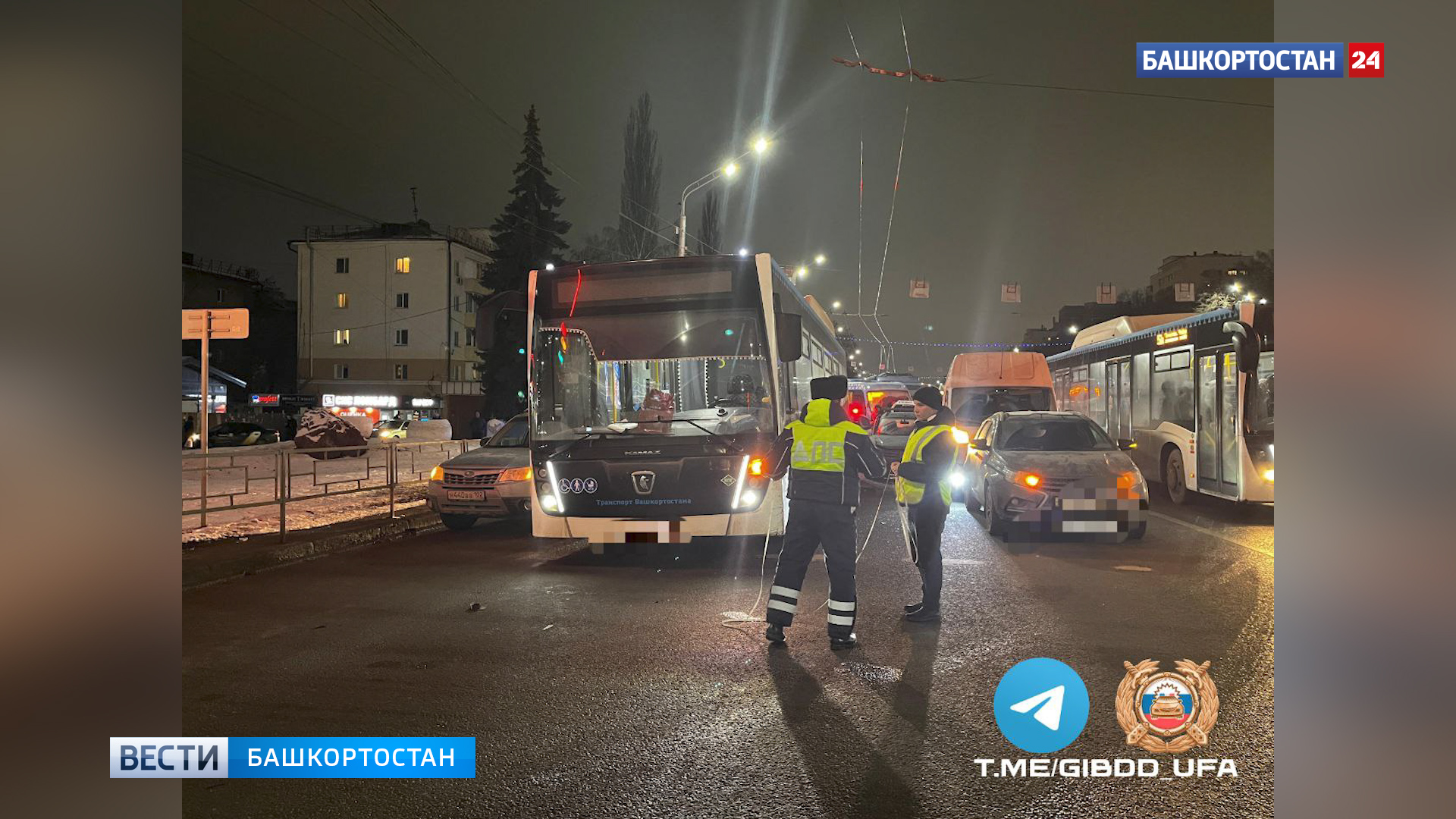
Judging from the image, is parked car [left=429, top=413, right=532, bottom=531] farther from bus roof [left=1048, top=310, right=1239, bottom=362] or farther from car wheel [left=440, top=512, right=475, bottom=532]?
bus roof [left=1048, top=310, right=1239, bottom=362]

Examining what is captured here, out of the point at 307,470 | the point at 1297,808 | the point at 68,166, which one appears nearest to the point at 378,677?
the point at 68,166

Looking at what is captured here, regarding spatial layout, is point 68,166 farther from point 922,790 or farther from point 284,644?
point 922,790

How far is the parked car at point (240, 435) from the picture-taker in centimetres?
3941

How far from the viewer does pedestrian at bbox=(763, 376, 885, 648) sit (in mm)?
5879

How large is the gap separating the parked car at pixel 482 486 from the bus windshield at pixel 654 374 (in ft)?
10.6

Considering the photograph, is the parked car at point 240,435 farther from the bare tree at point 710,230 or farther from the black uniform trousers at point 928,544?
the black uniform trousers at point 928,544

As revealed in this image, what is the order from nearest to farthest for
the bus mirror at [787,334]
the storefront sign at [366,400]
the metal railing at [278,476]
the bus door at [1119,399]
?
the bus mirror at [787,334] < the metal railing at [278,476] < the bus door at [1119,399] < the storefront sign at [366,400]

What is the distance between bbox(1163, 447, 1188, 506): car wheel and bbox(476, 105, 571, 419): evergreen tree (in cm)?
1565

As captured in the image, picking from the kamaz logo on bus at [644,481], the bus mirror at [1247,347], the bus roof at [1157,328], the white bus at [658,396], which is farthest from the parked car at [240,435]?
the bus mirror at [1247,347]

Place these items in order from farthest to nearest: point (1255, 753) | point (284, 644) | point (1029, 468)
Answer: point (1029, 468) → point (284, 644) → point (1255, 753)

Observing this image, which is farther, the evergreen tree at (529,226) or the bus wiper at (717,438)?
the evergreen tree at (529,226)

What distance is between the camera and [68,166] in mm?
3471

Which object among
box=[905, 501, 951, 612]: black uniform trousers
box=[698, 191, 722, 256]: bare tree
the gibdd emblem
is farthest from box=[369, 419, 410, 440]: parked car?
Result: the gibdd emblem

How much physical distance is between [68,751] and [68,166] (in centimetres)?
232
